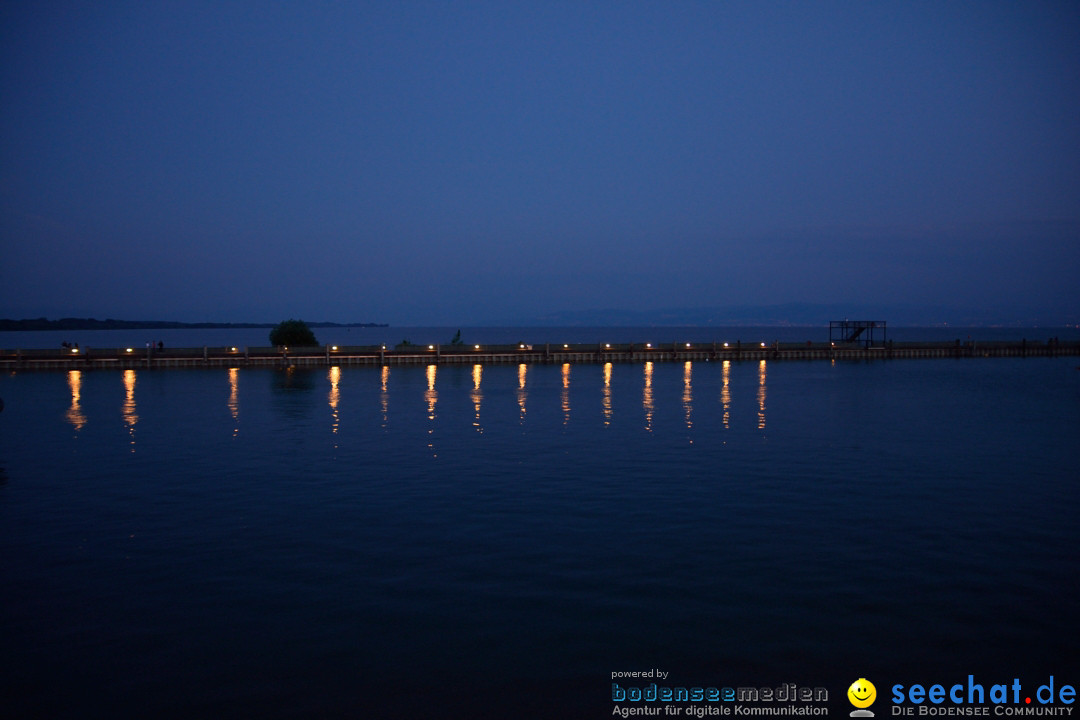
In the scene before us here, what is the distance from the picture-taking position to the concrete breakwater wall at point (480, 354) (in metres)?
71.1

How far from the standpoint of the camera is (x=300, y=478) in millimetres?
21844

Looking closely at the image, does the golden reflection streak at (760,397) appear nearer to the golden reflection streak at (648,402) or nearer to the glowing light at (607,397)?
the golden reflection streak at (648,402)

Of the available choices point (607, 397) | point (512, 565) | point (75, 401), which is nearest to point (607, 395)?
point (607, 397)

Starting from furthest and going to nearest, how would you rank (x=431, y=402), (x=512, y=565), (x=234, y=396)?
(x=234, y=396) → (x=431, y=402) → (x=512, y=565)

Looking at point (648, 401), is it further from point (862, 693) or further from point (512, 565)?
point (862, 693)

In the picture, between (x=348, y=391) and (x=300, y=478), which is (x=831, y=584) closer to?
(x=300, y=478)

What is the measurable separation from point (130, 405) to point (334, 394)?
1157 cm

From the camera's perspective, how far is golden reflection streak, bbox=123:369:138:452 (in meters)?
32.3

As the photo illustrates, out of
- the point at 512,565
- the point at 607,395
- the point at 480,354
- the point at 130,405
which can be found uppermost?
the point at 480,354

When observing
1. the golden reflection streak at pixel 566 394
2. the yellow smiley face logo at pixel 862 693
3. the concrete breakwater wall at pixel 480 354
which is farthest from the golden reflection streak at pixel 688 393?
the yellow smiley face logo at pixel 862 693

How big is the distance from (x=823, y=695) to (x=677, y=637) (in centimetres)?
214

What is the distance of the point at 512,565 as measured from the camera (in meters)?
13.9

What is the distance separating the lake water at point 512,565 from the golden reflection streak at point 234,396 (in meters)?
1.66

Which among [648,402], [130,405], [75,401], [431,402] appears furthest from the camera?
[75,401]
